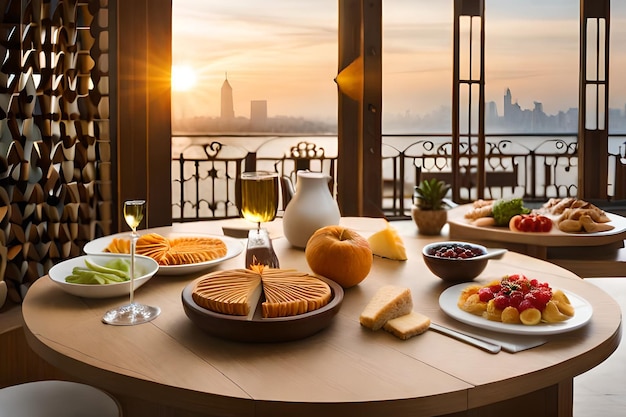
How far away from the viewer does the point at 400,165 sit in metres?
7.73

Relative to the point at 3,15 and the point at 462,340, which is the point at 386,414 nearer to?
the point at 462,340

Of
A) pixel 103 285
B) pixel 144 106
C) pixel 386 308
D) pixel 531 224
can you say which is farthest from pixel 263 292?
pixel 144 106

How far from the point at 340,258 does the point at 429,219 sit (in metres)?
1.12

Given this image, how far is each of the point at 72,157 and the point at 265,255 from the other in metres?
2.14

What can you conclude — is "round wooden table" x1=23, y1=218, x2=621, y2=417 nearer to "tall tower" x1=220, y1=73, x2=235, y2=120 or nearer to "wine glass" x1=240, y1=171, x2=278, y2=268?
"wine glass" x1=240, y1=171, x2=278, y2=268

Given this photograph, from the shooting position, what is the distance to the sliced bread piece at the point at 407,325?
1.21 metres

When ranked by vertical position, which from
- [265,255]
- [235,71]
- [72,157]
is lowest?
[265,255]

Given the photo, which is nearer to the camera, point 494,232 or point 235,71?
point 494,232

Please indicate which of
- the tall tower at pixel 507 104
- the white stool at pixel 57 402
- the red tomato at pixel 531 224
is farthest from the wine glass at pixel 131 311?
the tall tower at pixel 507 104

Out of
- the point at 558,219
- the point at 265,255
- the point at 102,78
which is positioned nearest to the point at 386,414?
the point at 265,255

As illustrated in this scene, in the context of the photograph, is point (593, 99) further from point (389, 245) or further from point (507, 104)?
point (389, 245)

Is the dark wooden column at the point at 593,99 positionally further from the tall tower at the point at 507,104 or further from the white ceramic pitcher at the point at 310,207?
the white ceramic pitcher at the point at 310,207

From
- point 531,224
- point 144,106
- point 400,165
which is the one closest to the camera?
point 531,224

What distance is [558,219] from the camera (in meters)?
2.95
